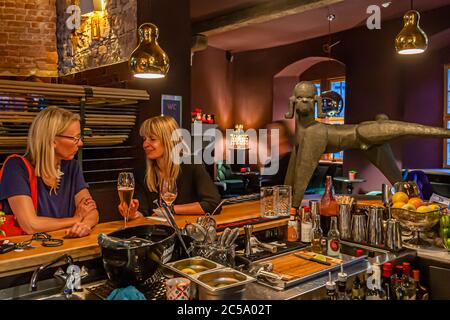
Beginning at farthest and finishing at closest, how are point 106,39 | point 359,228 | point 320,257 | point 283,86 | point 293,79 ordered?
point 293,79 < point 283,86 < point 106,39 < point 359,228 < point 320,257

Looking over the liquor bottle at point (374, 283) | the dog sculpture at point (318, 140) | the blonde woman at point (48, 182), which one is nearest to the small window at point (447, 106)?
the dog sculpture at point (318, 140)

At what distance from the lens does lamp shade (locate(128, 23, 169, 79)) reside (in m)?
2.39

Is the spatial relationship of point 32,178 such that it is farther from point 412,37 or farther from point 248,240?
point 412,37

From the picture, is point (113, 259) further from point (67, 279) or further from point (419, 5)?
point (419, 5)

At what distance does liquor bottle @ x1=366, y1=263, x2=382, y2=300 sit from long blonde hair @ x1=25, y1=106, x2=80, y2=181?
1.63 meters

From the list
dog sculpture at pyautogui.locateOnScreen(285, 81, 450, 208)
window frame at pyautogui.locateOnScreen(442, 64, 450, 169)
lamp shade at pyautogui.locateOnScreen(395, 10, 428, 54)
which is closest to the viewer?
dog sculpture at pyautogui.locateOnScreen(285, 81, 450, 208)

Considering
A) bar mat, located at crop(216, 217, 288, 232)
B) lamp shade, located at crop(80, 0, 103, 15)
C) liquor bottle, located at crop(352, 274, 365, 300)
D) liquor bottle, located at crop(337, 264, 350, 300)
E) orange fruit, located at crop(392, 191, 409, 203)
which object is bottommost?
liquor bottle, located at crop(352, 274, 365, 300)

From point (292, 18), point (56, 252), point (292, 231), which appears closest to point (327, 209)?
point (292, 231)

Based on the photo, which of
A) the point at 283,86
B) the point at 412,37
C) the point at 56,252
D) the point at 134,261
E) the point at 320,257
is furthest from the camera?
the point at 283,86

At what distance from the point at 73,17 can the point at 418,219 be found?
420 cm

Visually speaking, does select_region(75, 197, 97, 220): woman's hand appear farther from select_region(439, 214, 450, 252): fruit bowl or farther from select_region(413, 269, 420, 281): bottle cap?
select_region(439, 214, 450, 252): fruit bowl

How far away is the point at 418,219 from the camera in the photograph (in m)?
2.04

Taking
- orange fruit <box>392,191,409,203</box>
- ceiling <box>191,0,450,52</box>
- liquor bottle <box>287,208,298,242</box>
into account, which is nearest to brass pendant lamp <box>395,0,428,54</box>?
orange fruit <box>392,191,409,203</box>

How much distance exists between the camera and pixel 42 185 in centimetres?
218
